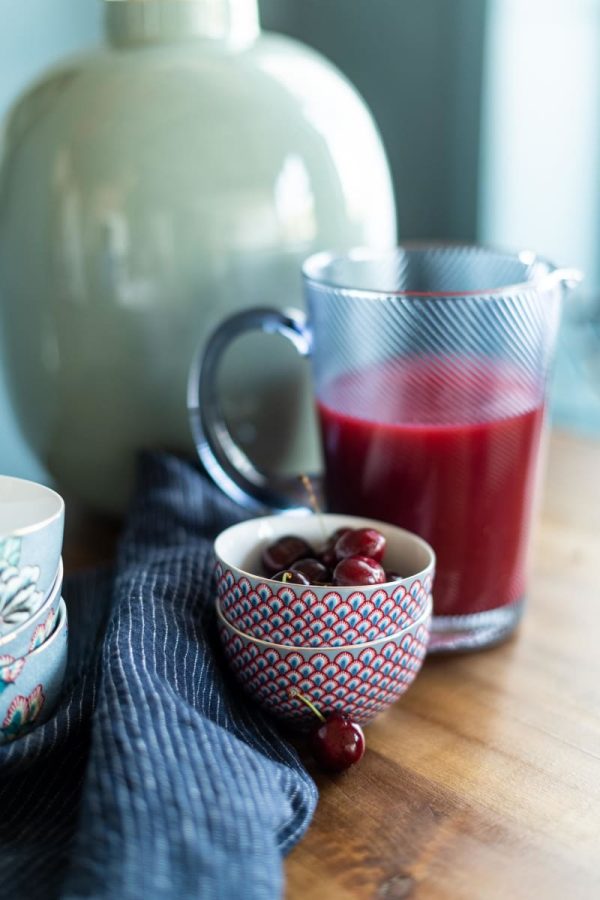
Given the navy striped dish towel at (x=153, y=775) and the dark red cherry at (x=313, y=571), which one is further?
the dark red cherry at (x=313, y=571)

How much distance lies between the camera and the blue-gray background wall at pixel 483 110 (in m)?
1.25

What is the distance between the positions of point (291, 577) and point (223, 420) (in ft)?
0.80

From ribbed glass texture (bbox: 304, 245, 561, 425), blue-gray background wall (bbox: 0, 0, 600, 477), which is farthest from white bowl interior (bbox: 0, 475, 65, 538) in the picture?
blue-gray background wall (bbox: 0, 0, 600, 477)

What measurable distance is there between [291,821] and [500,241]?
3.33 feet

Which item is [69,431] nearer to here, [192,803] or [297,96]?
[297,96]

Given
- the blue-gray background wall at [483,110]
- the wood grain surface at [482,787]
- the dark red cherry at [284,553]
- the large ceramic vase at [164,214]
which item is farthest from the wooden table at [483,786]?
the blue-gray background wall at [483,110]

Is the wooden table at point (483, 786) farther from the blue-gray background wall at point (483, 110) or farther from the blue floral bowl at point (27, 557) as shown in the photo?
the blue-gray background wall at point (483, 110)

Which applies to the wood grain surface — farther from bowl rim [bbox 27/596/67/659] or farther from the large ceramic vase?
the large ceramic vase

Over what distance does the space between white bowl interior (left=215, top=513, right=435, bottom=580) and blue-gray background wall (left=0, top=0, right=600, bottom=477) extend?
599 millimetres

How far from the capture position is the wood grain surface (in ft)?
1.51

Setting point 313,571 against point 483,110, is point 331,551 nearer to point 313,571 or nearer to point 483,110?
point 313,571

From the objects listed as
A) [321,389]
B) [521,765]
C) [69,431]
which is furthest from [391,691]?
[69,431]

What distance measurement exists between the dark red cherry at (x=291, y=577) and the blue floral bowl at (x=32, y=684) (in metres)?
0.11

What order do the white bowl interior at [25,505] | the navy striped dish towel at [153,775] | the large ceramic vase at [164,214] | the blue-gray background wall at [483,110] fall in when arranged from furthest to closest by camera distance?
1. the blue-gray background wall at [483,110]
2. the large ceramic vase at [164,214]
3. the white bowl interior at [25,505]
4. the navy striped dish towel at [153,775]
